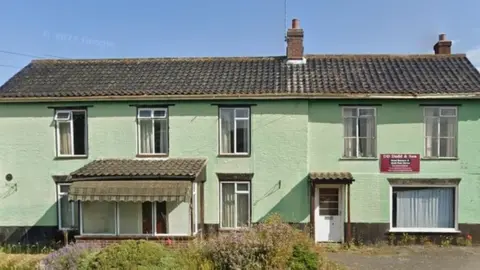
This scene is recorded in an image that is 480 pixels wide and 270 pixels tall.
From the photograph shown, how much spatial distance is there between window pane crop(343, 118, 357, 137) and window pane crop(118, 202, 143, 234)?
795cm

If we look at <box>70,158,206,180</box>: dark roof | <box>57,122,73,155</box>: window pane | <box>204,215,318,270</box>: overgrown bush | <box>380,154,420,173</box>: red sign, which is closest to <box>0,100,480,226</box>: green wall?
<box>380,154,420,173</box>: red sign

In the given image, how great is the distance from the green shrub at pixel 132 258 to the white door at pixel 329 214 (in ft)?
20.9

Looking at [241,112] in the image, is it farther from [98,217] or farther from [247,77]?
[98,217]

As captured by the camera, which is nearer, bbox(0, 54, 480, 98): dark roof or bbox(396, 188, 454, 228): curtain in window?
bbox(396, 188, 454, 228): curtain in window

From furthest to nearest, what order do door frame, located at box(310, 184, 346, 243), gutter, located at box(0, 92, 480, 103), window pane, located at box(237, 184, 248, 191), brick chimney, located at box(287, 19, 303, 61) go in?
brick chimney, located at box(287, 19, 303, 61)
window pane, located at box(237, 184, 248, 191)
door frame, located at box(310, 184, 346, 243)
gutter, located at box(0, 92, 480, 103)

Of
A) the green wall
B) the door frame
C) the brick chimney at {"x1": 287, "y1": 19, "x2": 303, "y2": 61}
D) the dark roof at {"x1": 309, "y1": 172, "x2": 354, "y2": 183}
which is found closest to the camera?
the dark roof at {"x1": 309, "y1": 172, "x2": 354, "y2": 183}

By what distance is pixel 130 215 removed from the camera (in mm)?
11578

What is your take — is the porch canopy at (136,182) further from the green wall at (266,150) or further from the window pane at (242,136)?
the window pane at (242,136)

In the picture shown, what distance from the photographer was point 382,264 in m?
10.3

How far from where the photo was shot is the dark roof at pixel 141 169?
11.3 meters

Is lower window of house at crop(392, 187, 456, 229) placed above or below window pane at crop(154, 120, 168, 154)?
below

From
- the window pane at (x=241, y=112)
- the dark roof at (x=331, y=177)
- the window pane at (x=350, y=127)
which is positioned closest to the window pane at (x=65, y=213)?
the window pane at (x=241, y=112)

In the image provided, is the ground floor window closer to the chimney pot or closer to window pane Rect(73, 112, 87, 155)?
window pane Rect(73, 112, 87, 155)

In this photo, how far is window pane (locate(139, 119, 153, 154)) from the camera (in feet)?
42.7
